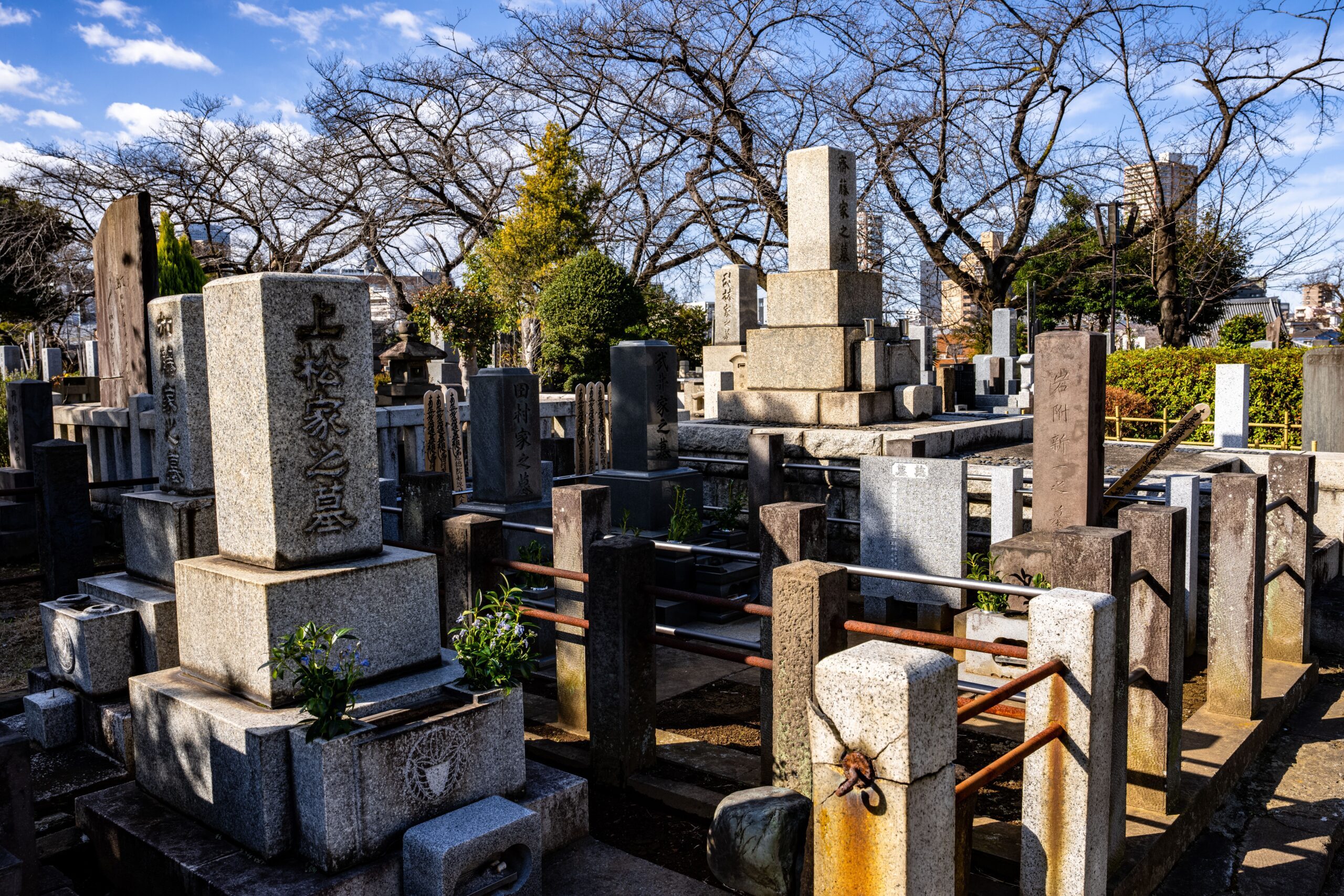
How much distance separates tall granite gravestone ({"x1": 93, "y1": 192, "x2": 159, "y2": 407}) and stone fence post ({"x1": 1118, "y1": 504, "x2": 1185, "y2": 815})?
10.4m

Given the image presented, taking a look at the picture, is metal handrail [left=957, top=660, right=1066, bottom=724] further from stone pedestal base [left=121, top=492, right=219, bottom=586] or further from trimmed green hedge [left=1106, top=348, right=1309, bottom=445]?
trimmed green hedge [left=1106, top=348, right=1309, bottom=445]

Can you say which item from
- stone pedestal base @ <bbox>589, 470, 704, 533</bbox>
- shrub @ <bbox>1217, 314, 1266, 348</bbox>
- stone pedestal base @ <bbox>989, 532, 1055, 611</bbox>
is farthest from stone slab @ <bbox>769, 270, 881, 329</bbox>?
shrub @ <bbox>1217, 314, 1266, 348</bbox>

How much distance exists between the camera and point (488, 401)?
8602mm

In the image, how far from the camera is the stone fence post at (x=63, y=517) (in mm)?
5836

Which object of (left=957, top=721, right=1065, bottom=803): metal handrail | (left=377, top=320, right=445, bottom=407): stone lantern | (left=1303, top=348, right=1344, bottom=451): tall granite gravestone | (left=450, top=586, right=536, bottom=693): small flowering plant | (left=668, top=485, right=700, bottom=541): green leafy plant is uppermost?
(left=377, top=320, right=445, bottom=407): stone lantern

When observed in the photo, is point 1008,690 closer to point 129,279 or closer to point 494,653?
point 494,653

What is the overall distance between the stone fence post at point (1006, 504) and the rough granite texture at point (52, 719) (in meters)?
5.85

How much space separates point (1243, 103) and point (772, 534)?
21147 mm

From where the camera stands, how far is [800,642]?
11.8 feet

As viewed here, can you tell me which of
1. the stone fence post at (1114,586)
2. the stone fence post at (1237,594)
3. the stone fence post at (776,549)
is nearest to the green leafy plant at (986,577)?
the stone fence post at (1237,594)

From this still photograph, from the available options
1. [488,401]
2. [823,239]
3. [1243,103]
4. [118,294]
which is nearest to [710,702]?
[488,401]

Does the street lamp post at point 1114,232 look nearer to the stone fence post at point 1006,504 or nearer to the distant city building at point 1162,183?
the distant city building at point 1162,183

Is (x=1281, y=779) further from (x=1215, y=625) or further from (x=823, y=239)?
(x=823, y=239)

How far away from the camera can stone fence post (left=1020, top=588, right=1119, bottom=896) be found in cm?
300
